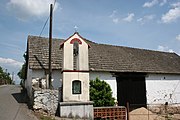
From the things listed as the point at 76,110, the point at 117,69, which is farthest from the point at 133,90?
the point at 76,110

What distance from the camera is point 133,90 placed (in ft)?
61.3

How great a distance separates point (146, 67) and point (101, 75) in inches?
210

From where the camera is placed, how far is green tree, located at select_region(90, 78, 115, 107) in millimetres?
14352

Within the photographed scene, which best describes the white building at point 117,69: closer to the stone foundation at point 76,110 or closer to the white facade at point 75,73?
the white facade at point 75,73

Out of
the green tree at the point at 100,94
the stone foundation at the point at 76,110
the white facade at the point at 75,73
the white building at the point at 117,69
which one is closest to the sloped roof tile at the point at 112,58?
the white building at the point at 117,69

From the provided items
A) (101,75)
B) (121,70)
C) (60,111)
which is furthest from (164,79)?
(60,111)

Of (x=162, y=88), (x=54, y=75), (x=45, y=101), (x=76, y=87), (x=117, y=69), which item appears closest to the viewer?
(x=45, y=101)

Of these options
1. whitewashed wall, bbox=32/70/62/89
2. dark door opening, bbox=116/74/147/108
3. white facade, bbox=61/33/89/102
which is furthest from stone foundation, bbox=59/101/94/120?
dark door opening, bbox=116/74/147/108

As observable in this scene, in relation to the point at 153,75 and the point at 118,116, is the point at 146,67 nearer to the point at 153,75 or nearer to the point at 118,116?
the point at 153,75

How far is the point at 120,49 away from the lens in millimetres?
22641

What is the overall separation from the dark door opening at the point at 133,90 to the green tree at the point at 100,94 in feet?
9.34

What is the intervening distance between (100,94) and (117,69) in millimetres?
3841

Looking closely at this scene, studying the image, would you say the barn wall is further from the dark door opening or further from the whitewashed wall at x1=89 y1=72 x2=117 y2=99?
the whitewashed wall at x1=89 y1=72 x2=117 y2=99

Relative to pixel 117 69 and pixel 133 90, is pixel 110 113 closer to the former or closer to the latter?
pixel 117 69
